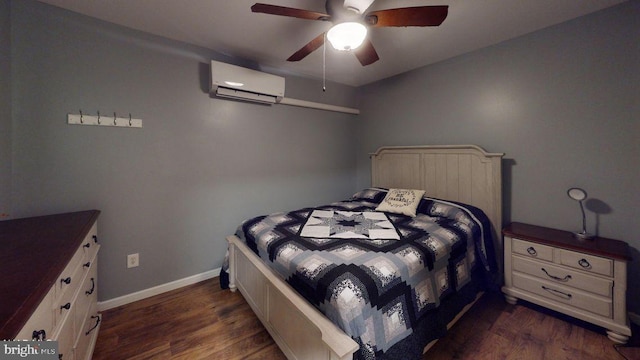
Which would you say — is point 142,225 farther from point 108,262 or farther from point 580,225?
point 580,225

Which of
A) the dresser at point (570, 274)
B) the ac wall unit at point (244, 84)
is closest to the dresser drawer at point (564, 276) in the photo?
the dresser at point (570, 274)

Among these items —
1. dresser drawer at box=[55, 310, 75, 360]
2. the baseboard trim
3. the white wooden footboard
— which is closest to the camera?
dresser drawer at box=[55, 310, 75, 360]

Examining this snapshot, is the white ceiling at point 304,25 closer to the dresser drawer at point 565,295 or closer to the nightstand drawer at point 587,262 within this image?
the nightstand drawer at point 587,262

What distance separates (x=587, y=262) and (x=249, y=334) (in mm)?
2495

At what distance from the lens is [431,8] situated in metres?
1.32

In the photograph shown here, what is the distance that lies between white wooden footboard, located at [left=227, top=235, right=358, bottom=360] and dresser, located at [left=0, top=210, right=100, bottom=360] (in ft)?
3.15

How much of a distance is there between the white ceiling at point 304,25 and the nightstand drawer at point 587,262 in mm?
1860

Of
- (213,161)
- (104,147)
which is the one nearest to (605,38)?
(213,161)

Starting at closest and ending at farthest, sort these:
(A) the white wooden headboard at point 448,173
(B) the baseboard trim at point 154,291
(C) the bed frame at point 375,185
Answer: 1. (C) the bed frame at point 375,185
2. (B) the baseboard trim at point 154,291
3. (A) the white wooden headboard at point 448,173

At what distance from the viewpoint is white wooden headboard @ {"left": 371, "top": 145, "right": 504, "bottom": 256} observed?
232cm

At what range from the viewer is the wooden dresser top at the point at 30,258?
2.08 ft

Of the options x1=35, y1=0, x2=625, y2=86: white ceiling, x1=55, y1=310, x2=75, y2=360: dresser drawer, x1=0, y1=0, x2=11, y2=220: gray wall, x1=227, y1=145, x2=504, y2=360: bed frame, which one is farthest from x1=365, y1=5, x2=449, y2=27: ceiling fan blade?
x1=0, y1=0, x2=11, y2=220: gray wall

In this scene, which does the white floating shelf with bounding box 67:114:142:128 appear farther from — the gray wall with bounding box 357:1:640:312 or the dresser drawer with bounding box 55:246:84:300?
the gray wall with bounding box 357:1:640:312

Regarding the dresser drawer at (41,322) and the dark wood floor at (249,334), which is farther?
the dark wood floor at (249,334)
